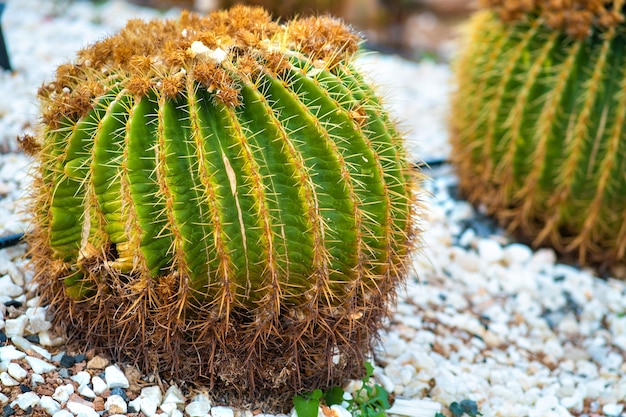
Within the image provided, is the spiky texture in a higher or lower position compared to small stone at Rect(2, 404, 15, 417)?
lower

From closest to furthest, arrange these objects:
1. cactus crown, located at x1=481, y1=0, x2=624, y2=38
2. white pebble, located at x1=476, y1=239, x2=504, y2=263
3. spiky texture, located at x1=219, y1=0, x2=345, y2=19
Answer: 1. cactus crown, located at x1=481, y1=0, x2=624, y2=38
2. white pebble, located at x1=476, y1=239, x2=504, y2=263
3. spiky texture, located at x1=219, y1=0, x2=345, y2=19

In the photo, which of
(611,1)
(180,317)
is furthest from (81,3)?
(180,317)

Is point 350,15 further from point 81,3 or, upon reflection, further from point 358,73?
point 358,73

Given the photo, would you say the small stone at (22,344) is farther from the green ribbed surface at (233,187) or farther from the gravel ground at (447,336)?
the green ribbed surface at (233,187)

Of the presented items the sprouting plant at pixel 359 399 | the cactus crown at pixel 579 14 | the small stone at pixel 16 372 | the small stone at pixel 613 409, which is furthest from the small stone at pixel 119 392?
the cactus crown at pixel 579 14

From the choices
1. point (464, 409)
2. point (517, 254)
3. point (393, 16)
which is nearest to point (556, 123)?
point (517, 254)

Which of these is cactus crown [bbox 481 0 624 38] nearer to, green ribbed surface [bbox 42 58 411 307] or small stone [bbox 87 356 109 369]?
green ribbed surface [bbox 42 58 411 307]

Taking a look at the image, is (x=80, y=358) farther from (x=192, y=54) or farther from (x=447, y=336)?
(x=447, y=336)

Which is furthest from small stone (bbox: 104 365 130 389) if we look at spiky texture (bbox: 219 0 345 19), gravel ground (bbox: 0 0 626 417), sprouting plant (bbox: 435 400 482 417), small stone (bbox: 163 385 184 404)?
spiky texture (bbox: 219 0 345 19)
